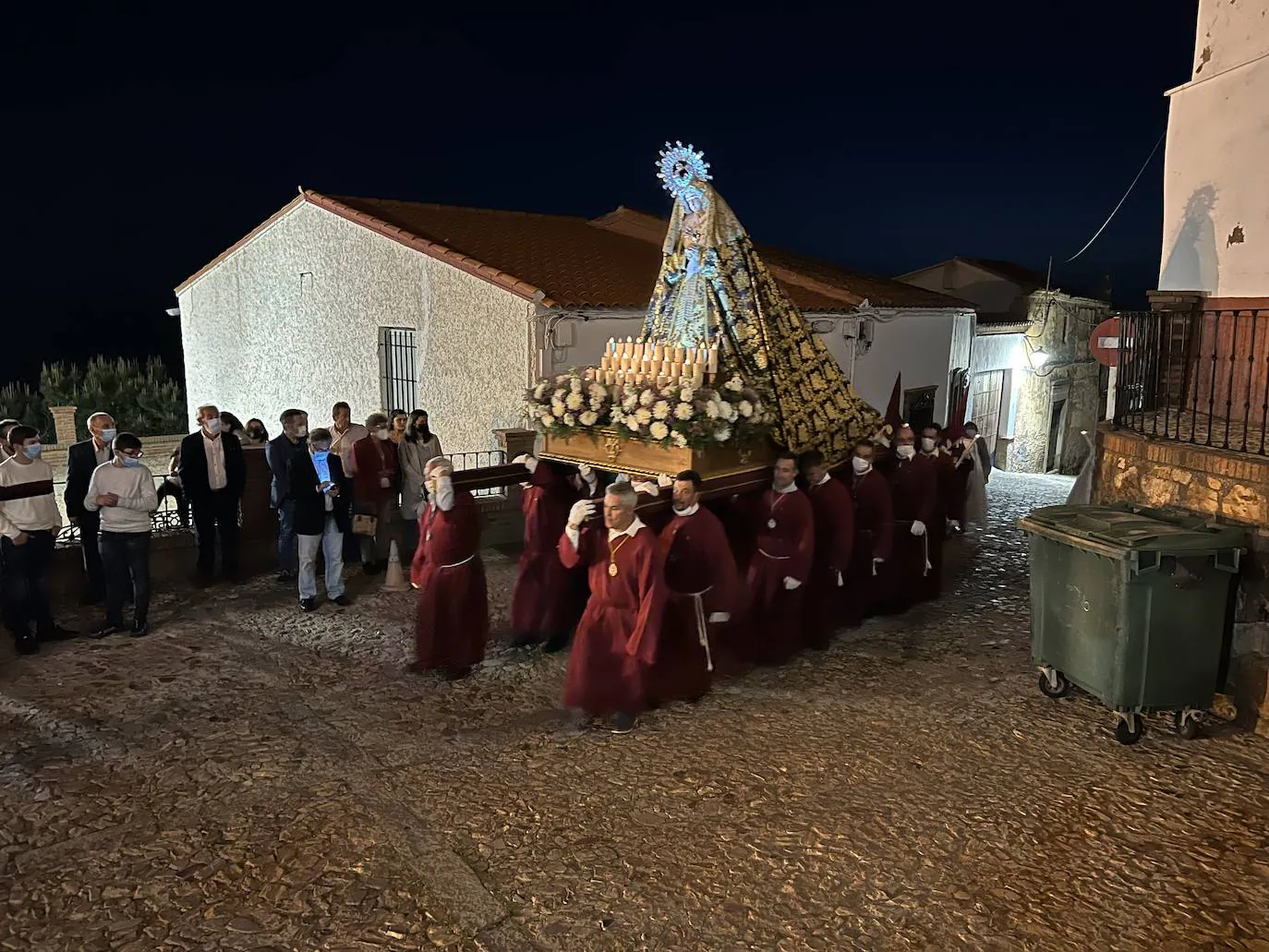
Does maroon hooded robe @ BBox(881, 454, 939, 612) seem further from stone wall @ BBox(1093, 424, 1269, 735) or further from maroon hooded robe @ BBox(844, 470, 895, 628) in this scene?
stone wall @ BBox(1093, 424, 1269, 735)

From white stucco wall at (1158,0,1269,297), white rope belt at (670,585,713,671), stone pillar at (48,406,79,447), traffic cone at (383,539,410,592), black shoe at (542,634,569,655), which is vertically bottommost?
black shoe at (542,634,569,655)

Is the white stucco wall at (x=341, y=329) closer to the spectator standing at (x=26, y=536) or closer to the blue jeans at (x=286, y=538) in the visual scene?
the blue jeans at (x=286, y=538)

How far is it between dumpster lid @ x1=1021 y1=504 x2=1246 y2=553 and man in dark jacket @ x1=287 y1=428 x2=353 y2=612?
609 cm

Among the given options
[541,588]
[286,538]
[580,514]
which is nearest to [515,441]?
[286,538]

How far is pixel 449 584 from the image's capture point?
24.2ft

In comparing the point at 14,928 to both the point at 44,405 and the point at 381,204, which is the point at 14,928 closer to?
the point at 381,204

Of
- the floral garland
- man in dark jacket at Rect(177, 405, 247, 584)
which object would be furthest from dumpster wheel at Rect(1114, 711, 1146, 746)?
man in dark jacket at Rect(177, 405, 247, 584)

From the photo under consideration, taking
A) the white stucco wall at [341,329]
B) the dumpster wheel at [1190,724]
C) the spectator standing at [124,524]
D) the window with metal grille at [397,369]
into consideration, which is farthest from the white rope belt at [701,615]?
the window with metal grille at [397,369]

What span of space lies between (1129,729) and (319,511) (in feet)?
22.6

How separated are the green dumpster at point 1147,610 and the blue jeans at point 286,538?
705 centimetres

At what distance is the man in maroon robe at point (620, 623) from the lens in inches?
252

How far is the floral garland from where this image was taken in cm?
764

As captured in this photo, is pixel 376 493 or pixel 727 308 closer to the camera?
pixel 727 308

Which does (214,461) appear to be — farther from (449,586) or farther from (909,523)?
(909,523)
